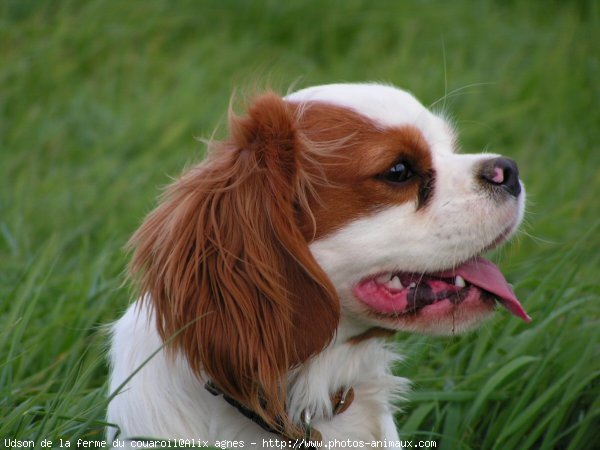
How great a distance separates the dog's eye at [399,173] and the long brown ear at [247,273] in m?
0.23

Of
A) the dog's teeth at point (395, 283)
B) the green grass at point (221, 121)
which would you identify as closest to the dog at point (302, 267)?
the dog's teeth at point (395, 283)

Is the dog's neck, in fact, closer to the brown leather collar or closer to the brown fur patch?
the brown leather collar

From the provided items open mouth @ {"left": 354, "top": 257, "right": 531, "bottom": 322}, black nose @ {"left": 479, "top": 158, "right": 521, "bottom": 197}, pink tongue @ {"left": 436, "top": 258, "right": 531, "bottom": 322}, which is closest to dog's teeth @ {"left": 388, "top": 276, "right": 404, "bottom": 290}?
open mouth @ {"left": 354, "top": 257, "right": 531, "bottom": 322}

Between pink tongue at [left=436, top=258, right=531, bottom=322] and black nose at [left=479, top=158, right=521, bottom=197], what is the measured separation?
8.9 inches

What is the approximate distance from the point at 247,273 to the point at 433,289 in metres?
0.55

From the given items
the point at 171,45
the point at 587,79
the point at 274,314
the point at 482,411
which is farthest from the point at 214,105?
the point at 274,314

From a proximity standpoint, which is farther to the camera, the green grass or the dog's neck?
the green grass

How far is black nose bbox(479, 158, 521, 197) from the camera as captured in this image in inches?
106

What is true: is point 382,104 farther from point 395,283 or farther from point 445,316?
point 445,316

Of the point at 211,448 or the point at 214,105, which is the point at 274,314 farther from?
the point at 214,105

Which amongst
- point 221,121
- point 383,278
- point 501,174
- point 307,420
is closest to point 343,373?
point 307,420

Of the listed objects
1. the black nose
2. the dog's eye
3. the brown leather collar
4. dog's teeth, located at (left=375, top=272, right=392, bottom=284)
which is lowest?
the brown leather collar

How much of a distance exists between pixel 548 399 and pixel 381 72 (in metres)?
3.55

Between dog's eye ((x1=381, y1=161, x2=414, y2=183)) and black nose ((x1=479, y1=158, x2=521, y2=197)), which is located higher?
dog's eye ((x1=381, y1=161, x2=414, y2=183))
